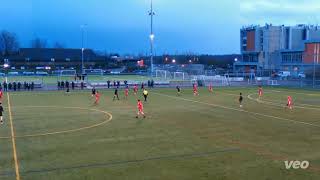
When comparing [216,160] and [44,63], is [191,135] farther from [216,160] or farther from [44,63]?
[44,63]

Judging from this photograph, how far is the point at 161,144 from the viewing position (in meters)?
21.0

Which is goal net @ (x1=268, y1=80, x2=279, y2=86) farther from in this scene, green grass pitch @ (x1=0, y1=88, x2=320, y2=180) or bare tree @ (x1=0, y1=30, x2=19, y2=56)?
bare tree @ (x1=0, y1=30, x2=19, y2=56)

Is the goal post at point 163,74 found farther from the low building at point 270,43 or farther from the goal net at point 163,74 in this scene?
the low building at point 270,43

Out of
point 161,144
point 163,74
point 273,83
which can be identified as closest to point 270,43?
point 163,74

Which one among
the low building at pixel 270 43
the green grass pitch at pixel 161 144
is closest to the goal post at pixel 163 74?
the green grass pitch at pixel 161 144

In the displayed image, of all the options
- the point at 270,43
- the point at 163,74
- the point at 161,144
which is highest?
the point at 270,43

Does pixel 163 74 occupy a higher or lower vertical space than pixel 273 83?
higher

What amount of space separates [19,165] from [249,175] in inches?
366

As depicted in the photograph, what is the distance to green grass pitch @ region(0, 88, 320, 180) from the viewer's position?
15.9 m

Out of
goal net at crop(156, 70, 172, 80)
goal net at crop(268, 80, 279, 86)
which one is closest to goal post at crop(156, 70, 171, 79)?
goal net at crop(156, 70, 172, 80)

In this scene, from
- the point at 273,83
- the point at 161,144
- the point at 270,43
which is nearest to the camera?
the point at 161,144

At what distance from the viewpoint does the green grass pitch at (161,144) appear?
15.9 m

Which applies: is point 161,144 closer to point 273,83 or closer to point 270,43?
point 273,83

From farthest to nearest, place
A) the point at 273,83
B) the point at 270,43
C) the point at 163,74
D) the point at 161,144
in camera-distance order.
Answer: the point at 270,43 → the point at 163,74 → the point at 273,83 → the point at 161,144
